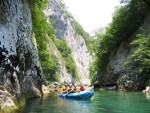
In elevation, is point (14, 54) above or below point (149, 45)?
below

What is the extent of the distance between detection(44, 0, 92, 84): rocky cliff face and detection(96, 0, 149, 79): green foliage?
35.4 metres

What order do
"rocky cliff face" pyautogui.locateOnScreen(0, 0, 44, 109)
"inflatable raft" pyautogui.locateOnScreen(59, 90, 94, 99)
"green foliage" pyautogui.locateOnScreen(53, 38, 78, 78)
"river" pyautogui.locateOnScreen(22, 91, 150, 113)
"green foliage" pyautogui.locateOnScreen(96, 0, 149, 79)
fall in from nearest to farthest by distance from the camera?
"rocky cliff face" pyautogui.locateOnScreen(0, 0, 44, 109) → "river" pyautogui.locateOnScreen(22, 91, 150, 113) → "inflatable raft" pyautogui.locateOnScreen(59, 90, 94, 99) → "green foliage" pyautogui.locateOnScreen(96, 0, 149, 79) → "green foliage" pyautogui.locateOnScreen(53, 38, 78, 78)

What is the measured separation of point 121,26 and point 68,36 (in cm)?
6614

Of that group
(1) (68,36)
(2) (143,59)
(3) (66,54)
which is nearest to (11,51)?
(2) (143,59)

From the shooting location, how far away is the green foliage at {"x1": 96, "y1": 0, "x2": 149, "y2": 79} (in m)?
39.9

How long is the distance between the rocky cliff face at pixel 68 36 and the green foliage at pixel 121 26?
35.4 metres

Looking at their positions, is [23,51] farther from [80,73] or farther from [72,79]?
[80,73]

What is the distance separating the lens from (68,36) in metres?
106

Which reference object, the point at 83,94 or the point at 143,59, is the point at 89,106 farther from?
the point at 143,59

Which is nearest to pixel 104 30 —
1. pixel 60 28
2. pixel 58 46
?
pixel 58 46

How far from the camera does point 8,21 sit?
15.2 meters

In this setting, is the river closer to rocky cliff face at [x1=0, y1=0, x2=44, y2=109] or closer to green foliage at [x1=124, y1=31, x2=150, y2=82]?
rocky cliff face at [x1=0, y1=0, x2=44, y2=109]

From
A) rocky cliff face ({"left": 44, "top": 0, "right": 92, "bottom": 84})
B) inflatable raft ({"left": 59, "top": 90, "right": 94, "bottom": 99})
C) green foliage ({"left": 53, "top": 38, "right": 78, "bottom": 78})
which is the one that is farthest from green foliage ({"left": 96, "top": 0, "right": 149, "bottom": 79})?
green foliage ({"left": 53, "top": 38, "right": 78, "bottom": 78})

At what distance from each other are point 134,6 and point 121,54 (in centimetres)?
737
